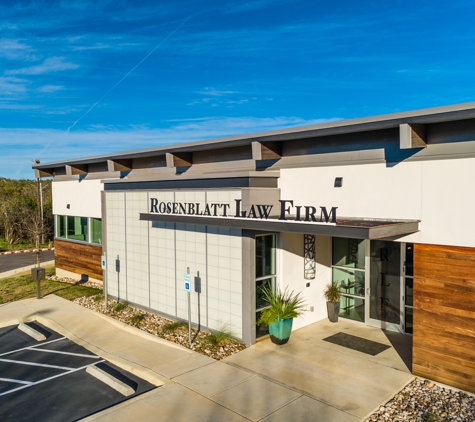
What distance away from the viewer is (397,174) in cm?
998

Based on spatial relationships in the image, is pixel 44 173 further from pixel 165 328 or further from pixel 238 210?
pixel 238 210

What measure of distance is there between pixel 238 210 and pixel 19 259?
24.8 m

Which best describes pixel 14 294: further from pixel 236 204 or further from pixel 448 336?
pixel 448 336

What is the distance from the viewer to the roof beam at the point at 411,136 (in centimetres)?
909

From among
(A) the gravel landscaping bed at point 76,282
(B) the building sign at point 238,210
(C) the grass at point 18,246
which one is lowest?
(C) the grass at point 18,246

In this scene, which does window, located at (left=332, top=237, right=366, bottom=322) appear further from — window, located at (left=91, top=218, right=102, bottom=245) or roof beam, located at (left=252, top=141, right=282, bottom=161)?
window, located at (left=91, top=218, right=102, bottom=245)

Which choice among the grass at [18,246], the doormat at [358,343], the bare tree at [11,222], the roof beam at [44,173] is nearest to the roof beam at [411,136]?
the doormat at [358,343]

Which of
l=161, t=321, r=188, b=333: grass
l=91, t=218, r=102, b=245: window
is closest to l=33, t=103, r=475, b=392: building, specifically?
l=161, t=321, r=188, b=333: grass

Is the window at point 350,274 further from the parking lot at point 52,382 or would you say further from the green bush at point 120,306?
the green bush at point 120,306

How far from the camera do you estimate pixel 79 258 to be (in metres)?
21.5

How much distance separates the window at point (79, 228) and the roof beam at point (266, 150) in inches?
416

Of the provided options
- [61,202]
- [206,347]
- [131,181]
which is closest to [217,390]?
[206,347]

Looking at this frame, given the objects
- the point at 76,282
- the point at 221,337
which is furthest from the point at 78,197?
the point at 221,337

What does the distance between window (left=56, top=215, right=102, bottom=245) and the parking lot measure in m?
8.04
